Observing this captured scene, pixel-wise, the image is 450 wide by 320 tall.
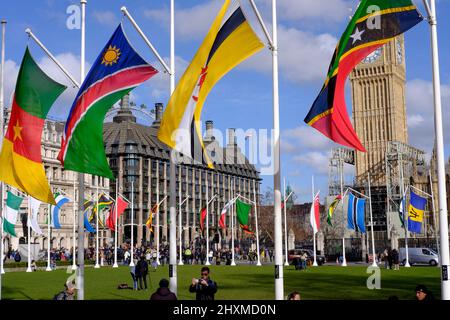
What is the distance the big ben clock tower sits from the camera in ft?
381

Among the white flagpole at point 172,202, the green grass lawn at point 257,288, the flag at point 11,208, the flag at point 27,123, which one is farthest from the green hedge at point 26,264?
the white flagpole at point 172,202

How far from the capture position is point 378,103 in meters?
118

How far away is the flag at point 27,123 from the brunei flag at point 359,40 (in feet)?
30.2

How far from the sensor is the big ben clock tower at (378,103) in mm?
116188

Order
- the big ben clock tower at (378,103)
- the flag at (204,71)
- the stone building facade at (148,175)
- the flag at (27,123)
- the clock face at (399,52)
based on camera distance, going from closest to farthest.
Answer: the flag at (204,71) < the flag at (27,123) < the big ben clock tower at (378,103) < the clock face at (399,52) < the stone building facade at (148,175)

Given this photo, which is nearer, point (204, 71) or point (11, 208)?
point (204, 71)

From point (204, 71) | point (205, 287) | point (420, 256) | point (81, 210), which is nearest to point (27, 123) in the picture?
point (81, 210)

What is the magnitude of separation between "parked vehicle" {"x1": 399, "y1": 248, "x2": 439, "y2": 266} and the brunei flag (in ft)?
135

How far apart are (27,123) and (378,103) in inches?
4028

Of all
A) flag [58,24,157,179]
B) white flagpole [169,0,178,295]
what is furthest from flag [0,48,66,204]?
white flagpole [169,0,178,295]

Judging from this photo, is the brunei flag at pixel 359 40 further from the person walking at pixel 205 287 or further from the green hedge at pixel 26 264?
the green hedge at pixel 26 264

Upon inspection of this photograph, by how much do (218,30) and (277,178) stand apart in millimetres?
4185

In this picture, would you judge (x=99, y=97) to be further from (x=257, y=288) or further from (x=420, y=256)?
(x=420, y=256)
